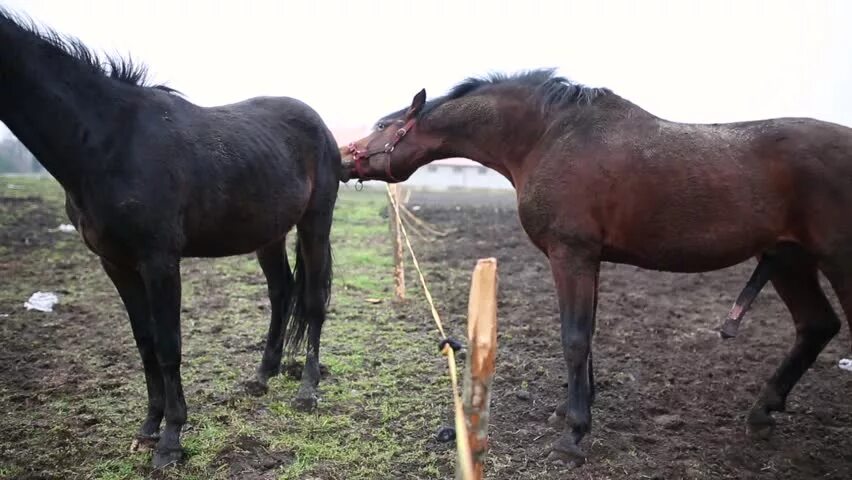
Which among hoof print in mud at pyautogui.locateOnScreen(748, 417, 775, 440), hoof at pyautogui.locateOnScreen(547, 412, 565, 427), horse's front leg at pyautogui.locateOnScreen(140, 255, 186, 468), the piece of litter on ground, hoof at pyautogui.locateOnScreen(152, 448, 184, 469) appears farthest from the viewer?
the piece of litter on ground

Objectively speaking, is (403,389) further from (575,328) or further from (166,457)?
(166,457)

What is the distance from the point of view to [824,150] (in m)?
3.34

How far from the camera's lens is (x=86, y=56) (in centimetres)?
338

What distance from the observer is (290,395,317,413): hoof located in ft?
13.8

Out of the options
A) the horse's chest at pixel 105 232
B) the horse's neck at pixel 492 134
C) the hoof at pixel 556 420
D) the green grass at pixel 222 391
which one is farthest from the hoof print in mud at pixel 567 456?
the horse's chest at pixel 105 232

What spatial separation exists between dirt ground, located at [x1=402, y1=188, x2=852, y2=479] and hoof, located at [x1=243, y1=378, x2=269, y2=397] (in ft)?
5.74

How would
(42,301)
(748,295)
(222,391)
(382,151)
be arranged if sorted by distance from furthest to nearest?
(42,301) → (222,391) → (382,151) → (748,295)

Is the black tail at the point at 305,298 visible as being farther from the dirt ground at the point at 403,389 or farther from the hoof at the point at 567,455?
the hoof at the point at 567,455

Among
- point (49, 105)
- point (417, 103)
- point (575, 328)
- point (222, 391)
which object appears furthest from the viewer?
point (222, 391)

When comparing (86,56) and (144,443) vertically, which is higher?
(86,56)

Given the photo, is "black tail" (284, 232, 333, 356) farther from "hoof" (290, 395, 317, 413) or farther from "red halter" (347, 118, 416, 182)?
A: "red halter" (347, 118, 416, 182)

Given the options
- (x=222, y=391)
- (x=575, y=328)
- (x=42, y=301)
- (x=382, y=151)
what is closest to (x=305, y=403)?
(x=222, y=391)

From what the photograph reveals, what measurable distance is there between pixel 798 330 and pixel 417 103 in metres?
2.97

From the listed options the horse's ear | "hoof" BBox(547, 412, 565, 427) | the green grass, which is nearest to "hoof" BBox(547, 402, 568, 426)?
"hoof" BBox(547, 412, 565, 427)
